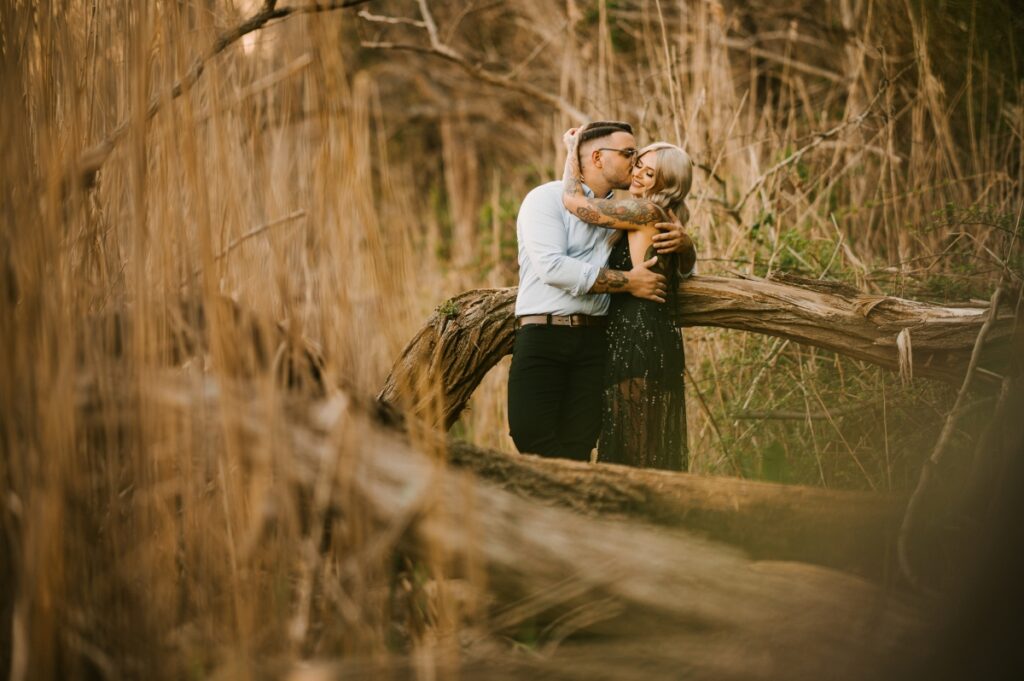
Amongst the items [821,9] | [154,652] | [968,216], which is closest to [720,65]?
[968,216]

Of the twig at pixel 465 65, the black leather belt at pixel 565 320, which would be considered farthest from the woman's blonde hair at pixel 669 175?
the twig at pixel 465 65

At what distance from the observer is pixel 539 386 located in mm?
2928

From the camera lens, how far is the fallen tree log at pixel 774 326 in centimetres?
277

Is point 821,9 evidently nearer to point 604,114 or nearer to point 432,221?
point 604,114

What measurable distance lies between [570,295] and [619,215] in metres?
0.32

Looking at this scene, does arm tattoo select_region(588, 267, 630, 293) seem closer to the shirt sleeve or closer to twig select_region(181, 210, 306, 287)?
the shirt sleeve

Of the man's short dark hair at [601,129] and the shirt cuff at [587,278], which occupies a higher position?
the man's short dark hair at [601,129]

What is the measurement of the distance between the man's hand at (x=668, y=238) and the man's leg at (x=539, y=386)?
416 mm

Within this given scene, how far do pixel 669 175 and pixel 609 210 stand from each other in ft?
0.77

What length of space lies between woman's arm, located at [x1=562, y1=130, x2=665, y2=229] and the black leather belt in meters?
0.33

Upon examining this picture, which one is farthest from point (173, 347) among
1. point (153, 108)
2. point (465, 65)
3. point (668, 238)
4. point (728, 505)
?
point (465, 65)

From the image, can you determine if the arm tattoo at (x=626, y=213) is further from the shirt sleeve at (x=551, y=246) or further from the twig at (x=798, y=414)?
the twig at (x=798, y=414)

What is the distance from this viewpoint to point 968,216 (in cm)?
393

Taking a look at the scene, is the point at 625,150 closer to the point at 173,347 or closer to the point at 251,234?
the point at 251,234
